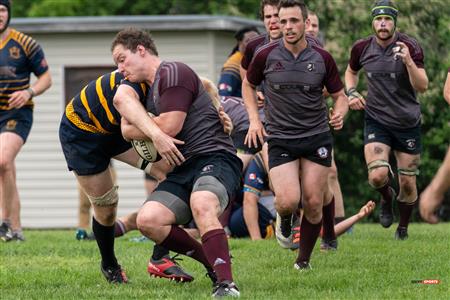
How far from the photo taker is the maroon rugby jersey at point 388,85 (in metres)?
11.2

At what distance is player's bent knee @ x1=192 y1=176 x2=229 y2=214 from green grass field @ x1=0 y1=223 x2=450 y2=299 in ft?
2.11

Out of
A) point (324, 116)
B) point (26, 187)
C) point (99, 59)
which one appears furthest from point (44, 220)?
point (324, 116)

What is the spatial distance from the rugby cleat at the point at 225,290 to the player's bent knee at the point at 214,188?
20.9 inches

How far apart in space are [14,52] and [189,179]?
5.17 metres

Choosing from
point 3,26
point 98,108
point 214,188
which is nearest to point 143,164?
point 98,108

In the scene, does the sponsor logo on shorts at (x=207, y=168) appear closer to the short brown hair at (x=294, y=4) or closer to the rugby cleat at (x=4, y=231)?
the short brown hair at (x=294, y=4)

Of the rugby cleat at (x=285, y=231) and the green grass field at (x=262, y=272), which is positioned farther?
the rugby cleat at (x=285, y=231)

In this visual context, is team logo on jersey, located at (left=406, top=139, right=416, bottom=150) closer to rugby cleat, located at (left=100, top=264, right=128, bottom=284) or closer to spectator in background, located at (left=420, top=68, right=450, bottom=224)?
rugby cleat, located at (left=100, top=264, right=128, bottom=284)

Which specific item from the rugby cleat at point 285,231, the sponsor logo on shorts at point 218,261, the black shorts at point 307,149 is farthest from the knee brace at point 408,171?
the sponsor logo on shorts at point 218,261

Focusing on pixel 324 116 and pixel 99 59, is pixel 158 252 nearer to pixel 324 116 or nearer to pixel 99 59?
pixel 324 116

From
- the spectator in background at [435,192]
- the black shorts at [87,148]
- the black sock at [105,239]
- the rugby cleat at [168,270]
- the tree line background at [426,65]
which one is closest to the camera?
the spectator in background at [435,192]

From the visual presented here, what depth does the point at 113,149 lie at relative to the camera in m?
8.48

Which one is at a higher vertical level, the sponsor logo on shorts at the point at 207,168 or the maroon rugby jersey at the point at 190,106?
the maroon rugby jersey at the point at 190,106

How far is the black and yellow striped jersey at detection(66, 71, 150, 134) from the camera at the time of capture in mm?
8219
